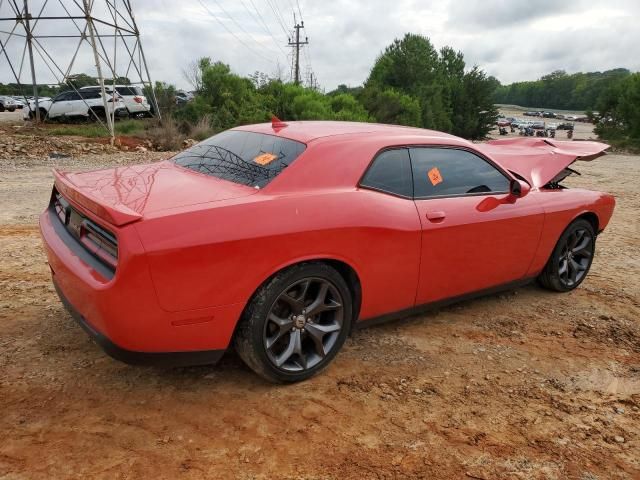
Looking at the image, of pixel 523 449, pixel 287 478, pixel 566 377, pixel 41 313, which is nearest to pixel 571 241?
pixel 566 377

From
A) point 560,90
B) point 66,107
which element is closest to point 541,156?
point 66,107

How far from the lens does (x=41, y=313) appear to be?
374 cm

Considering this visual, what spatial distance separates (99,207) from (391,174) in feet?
5.87

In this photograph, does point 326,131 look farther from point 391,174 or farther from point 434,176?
point 434,176

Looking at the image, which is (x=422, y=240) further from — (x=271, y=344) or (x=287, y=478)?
(x=287, y=478)

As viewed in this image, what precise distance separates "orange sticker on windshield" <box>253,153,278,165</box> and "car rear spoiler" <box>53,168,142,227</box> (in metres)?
0.96

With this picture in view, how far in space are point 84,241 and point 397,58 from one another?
54.0 m

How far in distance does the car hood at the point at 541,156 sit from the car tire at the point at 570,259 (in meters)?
0.52

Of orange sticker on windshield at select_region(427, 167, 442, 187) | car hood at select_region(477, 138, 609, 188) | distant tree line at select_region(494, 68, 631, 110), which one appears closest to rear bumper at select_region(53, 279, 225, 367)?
orange sticker on windshield at select_region(427, 167, 442, 187)

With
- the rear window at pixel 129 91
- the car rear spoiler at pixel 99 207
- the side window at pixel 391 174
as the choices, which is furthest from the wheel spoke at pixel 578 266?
the rear window at pixel 129 91

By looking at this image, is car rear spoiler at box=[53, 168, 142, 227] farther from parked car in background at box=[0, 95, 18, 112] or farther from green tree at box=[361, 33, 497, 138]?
green tree at box=[361, 33, 497, 138]

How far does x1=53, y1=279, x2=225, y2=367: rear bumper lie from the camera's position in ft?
8.11

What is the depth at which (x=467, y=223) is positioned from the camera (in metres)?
3.58

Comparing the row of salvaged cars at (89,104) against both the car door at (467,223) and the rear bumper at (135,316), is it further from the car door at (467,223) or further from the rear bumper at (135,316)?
the rear bumper at (135,316)
